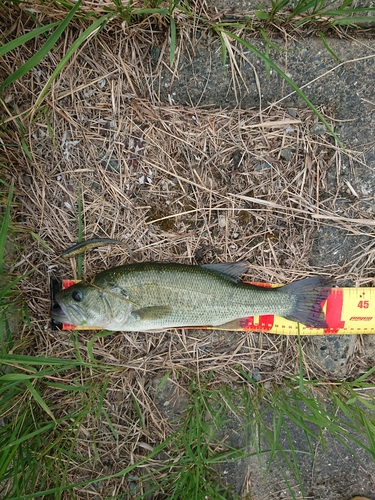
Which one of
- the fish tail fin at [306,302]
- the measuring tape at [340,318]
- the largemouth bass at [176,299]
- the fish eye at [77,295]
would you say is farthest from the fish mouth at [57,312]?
the fish tail fin at [306,302]

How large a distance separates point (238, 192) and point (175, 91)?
1.11 m

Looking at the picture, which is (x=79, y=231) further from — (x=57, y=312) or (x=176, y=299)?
(x=176, y=299)

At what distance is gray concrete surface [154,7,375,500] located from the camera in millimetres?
3422

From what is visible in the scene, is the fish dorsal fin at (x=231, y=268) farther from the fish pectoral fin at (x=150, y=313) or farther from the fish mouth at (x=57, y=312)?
the fish mouth at (x=57, y=312)

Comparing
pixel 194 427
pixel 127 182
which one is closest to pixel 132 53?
pixel 127 182

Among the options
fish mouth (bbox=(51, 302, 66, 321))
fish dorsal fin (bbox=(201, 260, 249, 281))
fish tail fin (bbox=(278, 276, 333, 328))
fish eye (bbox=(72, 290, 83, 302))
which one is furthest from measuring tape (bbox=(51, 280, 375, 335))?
fish mouth (bbox=(51, 302, 66, 321))

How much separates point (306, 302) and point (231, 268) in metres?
0.75

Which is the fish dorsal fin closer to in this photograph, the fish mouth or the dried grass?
the dried grass

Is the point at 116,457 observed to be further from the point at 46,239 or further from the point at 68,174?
the point at 68,174

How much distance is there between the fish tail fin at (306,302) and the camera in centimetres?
336

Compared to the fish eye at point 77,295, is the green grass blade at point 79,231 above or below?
above

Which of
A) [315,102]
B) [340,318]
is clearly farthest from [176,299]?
[315,102]

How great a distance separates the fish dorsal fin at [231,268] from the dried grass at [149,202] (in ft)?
0.58

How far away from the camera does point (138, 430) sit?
141 inches
